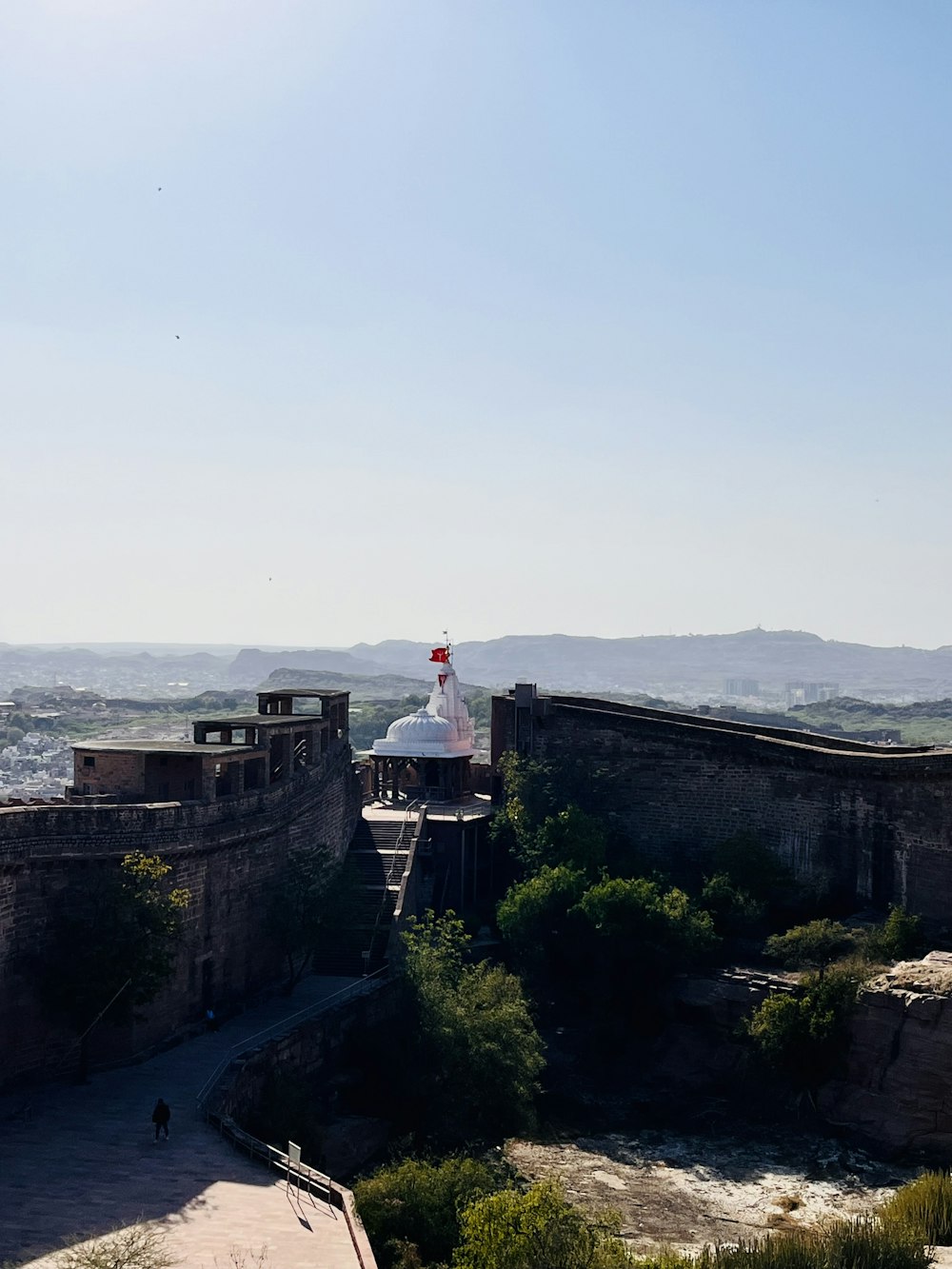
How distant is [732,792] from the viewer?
43656 millimetres

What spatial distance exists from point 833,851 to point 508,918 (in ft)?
31.9

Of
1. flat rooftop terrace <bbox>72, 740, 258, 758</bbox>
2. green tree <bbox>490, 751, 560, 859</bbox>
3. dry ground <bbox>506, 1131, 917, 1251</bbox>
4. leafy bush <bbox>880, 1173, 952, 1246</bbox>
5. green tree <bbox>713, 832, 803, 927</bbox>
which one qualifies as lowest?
dry ground <bbox>506, 1131, 917, 1251</bbox>

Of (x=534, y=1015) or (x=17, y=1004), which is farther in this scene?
(x=534, y=1015)

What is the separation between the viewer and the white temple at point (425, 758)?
51.0m

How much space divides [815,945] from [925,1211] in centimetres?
1101

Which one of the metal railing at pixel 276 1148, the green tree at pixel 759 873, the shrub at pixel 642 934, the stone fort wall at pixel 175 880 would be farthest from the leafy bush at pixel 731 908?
the stone fort wall at pixel 175 880

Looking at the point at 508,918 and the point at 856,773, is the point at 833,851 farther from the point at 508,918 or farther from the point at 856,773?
the point at 508,918

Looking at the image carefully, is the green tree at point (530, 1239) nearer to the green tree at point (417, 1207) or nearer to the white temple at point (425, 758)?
the green tree at point (417, 1207)

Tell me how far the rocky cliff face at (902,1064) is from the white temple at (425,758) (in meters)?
20.1

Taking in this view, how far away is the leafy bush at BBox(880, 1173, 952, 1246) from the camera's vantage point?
2547 cm

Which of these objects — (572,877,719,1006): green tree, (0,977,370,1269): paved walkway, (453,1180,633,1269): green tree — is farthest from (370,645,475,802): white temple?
(453,1180,633,1269): green tree

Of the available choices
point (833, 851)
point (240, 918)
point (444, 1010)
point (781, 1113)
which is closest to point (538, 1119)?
point (444, 1010)

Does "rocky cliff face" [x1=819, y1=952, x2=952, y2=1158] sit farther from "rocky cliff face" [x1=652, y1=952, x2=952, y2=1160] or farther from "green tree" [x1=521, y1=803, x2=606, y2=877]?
"green tree" [x1=521, y1=803, x2=606, y2=877]

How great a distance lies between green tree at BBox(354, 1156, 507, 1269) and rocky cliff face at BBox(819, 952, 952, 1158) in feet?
38.5
